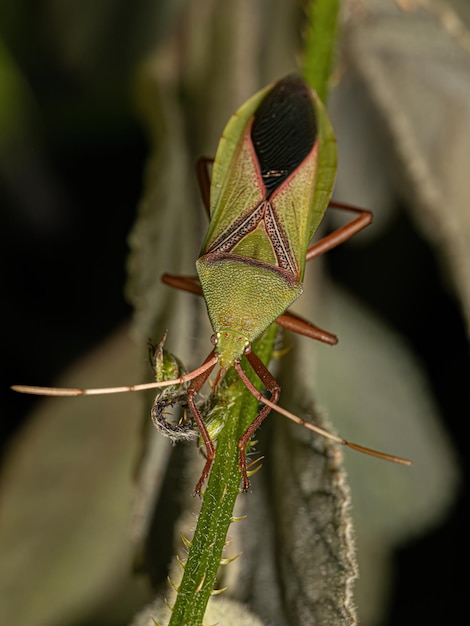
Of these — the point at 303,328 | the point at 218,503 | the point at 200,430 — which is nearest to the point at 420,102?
the point at 303,328

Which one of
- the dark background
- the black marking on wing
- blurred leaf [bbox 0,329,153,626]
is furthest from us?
the dark background

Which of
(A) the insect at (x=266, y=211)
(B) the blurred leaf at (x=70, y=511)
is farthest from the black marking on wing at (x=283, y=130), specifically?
(B) the blurred leaf at (x=70, y=511)

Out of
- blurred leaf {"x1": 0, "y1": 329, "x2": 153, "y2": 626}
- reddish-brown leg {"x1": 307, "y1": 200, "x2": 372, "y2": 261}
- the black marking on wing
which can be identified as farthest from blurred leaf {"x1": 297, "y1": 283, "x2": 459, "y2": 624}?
blurred leaf {"x1": 0, "y1": 329, "x2": 153, "y2": 626}

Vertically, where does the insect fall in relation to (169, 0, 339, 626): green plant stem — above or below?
above

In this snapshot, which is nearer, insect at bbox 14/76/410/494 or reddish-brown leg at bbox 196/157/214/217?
insect at bbox 14/76/410/494

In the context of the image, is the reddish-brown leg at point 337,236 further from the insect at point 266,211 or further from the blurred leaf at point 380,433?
the blurred leaf at point 380,433

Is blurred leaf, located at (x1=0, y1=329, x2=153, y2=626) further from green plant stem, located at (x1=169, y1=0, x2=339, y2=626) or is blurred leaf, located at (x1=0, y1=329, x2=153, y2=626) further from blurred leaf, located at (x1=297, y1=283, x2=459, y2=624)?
blurred leaf, located at (x1=297, y1=283, x2=459, y2=624)
